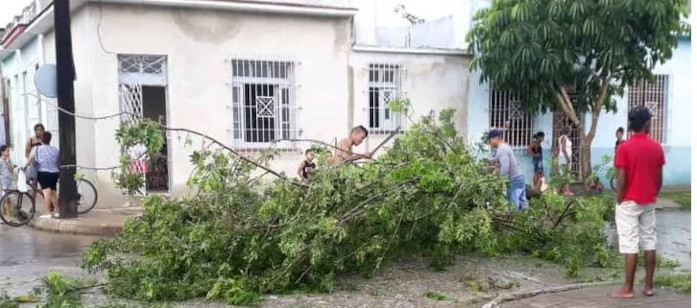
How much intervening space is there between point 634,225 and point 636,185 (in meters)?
0.36

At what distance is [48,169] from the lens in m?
11.0

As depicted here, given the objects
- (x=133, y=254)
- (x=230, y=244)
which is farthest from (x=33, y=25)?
(x=230, y=244)

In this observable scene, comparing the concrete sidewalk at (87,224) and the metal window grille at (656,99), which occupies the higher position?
the metal window grille at (656,99)

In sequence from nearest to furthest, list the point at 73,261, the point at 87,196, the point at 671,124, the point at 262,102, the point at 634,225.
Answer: the point at 634,225 < the point at 73,261 < the point at 87,196 < the point at 262,102 < the point at 671,124

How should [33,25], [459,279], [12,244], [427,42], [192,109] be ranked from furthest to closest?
[427,42], [33,25], [192,109], [12,244], [459,279]

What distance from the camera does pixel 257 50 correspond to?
12820 millimetres

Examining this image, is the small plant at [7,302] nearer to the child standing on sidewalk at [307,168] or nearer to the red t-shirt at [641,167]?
the child standing on sidewalk at [307,168]

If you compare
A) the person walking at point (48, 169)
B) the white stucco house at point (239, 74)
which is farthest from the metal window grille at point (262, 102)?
the person walking at point (48, 169)

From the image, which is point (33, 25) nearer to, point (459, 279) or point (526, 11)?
point (526, 11)

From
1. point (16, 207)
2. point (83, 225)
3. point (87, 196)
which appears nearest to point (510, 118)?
point (87, 196)

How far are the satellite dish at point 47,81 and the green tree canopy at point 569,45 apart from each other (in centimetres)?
780

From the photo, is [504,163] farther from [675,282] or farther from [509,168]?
[675,282]

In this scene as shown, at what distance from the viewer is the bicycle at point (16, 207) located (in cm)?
1088

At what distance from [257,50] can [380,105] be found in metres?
2.77
